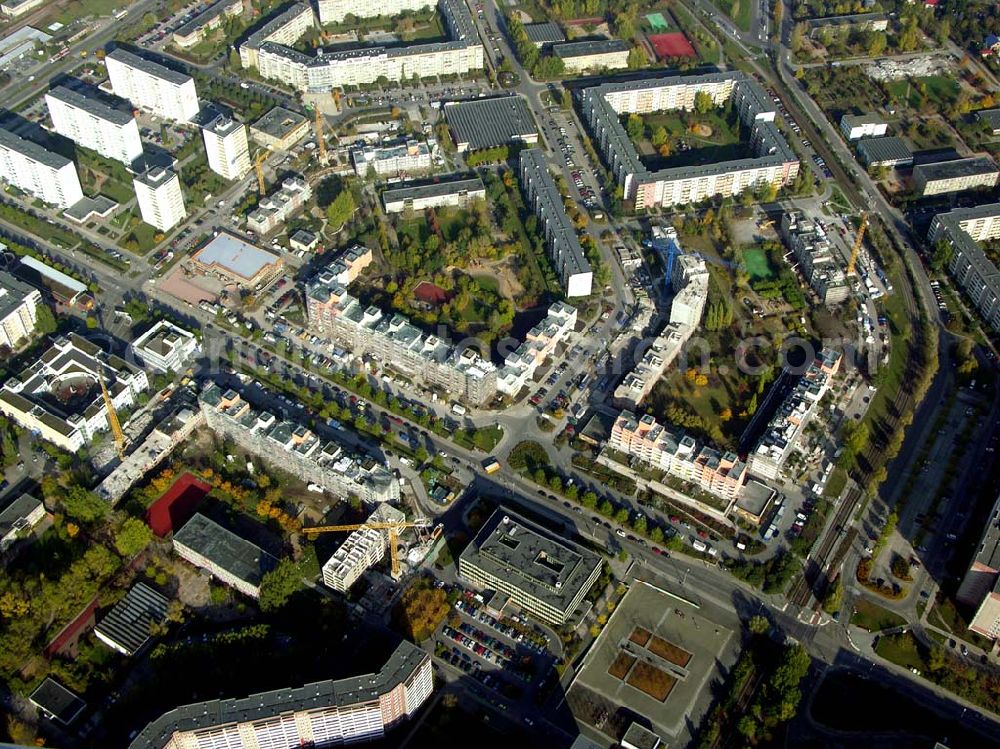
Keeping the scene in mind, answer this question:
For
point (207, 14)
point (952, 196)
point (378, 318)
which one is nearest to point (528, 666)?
point (378, 318)

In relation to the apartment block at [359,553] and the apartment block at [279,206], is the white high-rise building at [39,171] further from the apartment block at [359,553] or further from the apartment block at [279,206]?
the apartment block at [359,553]

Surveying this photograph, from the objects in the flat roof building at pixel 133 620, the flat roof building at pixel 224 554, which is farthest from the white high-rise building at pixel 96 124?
the flat roof building at pixel 133 620

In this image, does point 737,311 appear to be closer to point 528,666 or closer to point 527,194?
point 527,194

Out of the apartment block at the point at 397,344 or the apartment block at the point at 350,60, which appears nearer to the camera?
the apartment block at the point at 397,344

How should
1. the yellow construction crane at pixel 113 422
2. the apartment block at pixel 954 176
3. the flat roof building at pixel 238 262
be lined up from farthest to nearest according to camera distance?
the apartment block at pixel 954 176, the flat roof building at pixel 238 262, the yellow construction crane at pixel 113 422

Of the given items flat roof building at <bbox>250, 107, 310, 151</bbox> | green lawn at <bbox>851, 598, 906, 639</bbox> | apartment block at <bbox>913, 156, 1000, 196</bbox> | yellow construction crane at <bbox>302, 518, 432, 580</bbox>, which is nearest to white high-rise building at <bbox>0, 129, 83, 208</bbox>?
flat roof building at <bbox>250, 107, 310, 151</bbox>

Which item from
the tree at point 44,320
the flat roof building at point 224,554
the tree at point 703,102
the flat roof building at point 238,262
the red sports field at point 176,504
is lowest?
the red sports field at point 176,504
